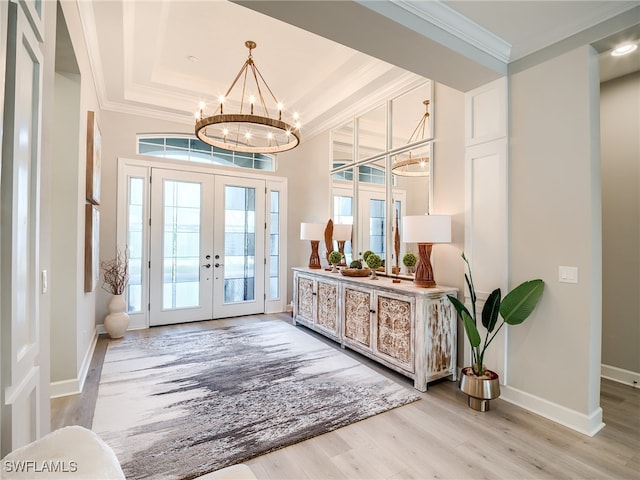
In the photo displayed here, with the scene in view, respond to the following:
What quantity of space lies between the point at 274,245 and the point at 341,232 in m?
1.63

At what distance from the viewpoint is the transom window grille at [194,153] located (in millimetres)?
4980

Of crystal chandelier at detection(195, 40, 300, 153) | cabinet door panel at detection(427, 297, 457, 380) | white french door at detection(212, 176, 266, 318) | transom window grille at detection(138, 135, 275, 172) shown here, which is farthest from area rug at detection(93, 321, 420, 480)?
transom window grille at detection(138, 135, 275, 172)

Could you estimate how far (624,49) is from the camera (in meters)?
2.57

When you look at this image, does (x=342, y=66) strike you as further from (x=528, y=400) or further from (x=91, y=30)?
(x=528, y=400)

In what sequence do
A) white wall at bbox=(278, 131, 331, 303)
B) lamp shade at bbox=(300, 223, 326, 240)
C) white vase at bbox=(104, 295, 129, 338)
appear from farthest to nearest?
white wall at bbox=(278, 131, 331, 303) → lamp shade at bbox=(300, 223, 326, 240) → white vase at bbox=(104, 295, 129, 338)

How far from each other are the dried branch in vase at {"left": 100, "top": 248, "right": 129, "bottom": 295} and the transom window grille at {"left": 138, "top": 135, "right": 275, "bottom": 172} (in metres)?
1.60

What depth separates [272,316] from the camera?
5.60 metres

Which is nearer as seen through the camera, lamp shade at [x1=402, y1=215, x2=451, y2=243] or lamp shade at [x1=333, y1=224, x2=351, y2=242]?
lamp shade at [x1=402, y1=215, x2=451, y2=243]

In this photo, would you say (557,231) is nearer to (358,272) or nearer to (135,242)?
(358,272)

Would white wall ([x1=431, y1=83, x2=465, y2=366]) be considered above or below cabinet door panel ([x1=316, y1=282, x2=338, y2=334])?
above

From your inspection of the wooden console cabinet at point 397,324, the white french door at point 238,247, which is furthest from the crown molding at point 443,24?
the white french door at point 238,247

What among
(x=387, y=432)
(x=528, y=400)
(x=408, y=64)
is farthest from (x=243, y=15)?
(x=528, y=400)

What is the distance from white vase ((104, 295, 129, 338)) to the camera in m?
4.23

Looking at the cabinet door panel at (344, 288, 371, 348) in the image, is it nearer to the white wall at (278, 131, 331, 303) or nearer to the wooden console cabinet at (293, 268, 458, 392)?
the wooden console cabinet at (293, 268, 458, 392)
